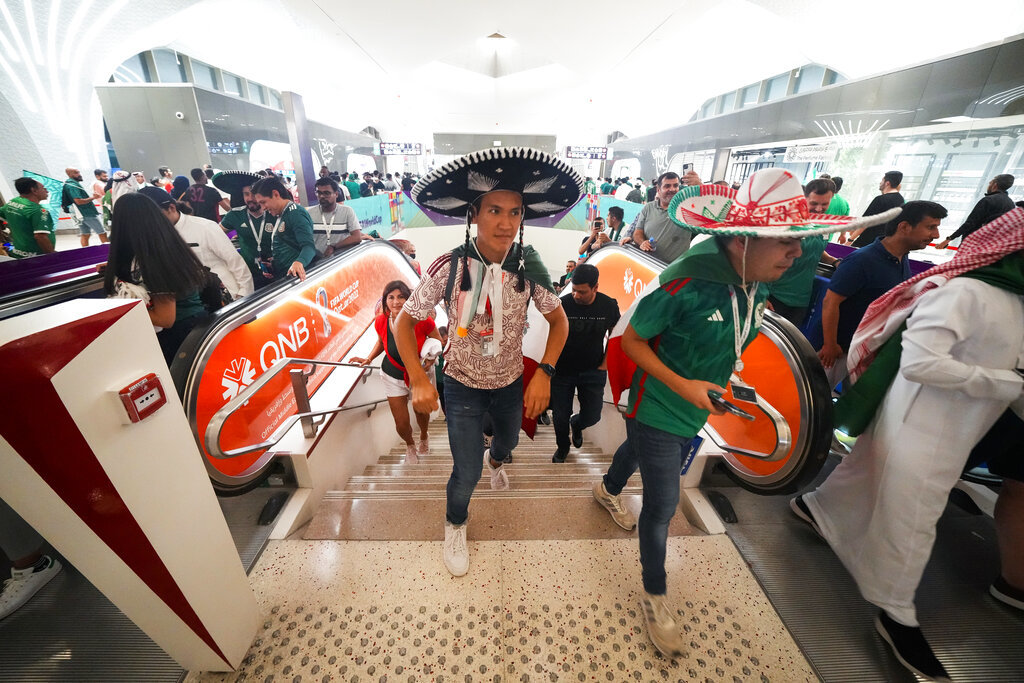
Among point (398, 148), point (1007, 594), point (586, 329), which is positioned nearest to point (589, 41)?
point (398, 148)

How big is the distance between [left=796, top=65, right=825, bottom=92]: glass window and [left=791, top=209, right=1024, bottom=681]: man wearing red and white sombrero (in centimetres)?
1512

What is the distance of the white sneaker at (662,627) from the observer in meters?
1.53

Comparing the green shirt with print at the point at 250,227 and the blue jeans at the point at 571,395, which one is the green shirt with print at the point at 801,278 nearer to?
the blue jeans at the point at 571,395

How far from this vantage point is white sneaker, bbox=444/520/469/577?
1.84 metres

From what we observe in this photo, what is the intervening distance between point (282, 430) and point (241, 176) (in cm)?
400

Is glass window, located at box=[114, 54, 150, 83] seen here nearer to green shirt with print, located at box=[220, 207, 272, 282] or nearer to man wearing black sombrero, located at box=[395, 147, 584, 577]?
green shirt with print, located at box=[220, 207, 272, 282]

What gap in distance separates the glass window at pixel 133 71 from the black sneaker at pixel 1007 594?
23.7 m

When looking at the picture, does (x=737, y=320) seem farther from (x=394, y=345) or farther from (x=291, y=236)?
(x=291, y=236)

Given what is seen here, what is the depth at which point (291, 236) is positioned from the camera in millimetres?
3557

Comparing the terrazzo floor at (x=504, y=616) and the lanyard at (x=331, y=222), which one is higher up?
the lanyard at (x=331, y=222)

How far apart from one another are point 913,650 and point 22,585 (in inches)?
154

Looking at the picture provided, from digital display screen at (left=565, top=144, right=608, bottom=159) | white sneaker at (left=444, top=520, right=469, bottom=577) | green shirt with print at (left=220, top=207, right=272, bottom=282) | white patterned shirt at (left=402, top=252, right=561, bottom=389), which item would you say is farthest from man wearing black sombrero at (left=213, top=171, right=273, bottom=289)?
digital display screen at (left=565, top=144, right=608, bottom=159)

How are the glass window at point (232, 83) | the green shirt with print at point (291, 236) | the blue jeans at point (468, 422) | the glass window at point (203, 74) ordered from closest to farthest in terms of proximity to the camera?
the blue jeans at point (468, 422)
the green shirt with print at point (291, 236)
the glass window at point (203, 74)
the glass window at point (232, 83)

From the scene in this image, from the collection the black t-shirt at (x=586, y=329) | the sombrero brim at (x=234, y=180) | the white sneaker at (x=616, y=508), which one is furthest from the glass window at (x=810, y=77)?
the white sneaker at (x=616, y=508)
